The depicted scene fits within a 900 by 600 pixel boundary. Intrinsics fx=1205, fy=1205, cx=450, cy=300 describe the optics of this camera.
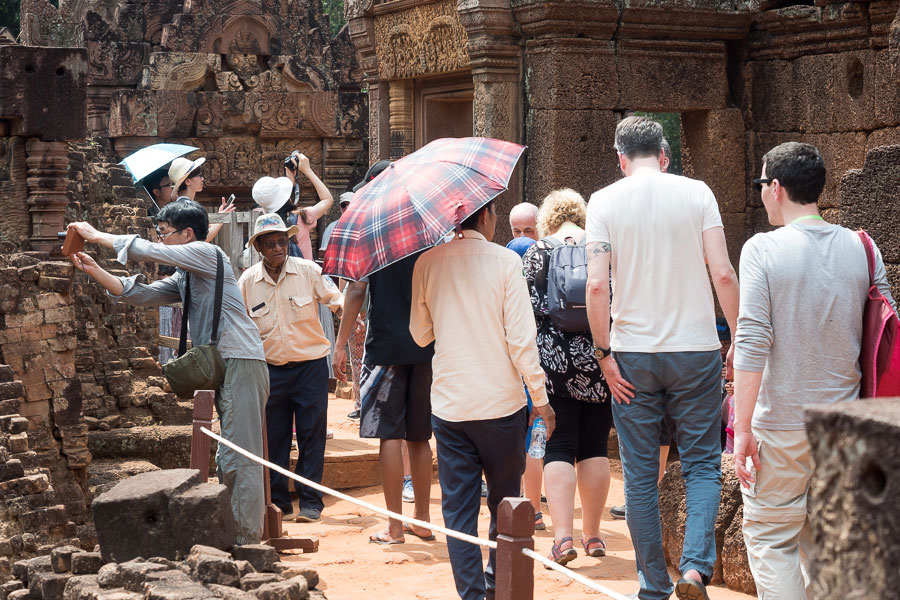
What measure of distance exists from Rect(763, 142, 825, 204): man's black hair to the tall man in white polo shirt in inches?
24.5

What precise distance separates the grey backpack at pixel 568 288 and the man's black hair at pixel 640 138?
2.47 ft

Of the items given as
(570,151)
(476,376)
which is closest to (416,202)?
(476,376)

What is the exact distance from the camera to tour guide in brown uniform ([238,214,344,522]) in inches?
264

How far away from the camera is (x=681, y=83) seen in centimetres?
932

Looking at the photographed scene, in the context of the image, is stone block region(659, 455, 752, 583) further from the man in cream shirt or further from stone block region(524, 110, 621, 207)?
stone block region(524, 110, 621, 207)

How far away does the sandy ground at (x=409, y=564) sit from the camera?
5.41 metres

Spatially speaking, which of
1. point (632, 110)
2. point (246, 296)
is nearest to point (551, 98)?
point (632, 110)

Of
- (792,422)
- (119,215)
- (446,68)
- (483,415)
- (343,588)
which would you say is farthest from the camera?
(119,215)

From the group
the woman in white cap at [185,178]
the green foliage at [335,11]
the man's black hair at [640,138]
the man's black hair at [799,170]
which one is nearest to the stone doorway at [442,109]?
the woman in white cap at [185,178]

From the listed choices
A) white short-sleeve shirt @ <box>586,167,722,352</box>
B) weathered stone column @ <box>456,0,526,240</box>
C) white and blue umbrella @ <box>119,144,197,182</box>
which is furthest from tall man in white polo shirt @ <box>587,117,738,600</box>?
white and blue umbrella @ <box>119,144,197,182</box>

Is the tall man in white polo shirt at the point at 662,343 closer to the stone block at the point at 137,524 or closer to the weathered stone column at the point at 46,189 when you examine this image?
the stone block at the point at 137,524

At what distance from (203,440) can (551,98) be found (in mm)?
4193

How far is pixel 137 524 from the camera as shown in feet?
16.4

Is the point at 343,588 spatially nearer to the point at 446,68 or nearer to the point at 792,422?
the point at 792,422
